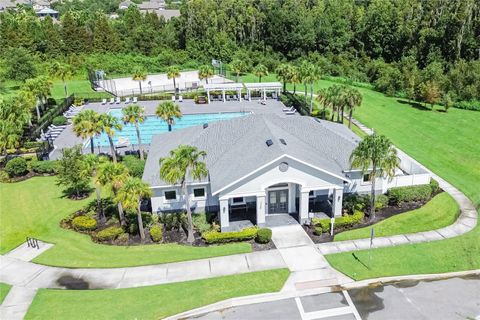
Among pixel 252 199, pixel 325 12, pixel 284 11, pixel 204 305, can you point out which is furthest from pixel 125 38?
pixel 204 305

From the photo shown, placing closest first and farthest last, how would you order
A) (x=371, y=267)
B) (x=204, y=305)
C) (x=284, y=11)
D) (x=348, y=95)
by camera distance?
(x=204, y=305)
(x=371, y=267)
(x=348, y=95)
(x=284, y=11)

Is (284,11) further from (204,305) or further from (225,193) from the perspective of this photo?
(204,305)

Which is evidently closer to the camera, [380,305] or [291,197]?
[380,305]

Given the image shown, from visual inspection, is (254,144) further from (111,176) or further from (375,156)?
(111,176)

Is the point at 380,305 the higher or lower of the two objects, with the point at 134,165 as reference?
lower

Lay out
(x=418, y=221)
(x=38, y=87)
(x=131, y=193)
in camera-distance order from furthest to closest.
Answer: (x=38, y=87), (x=418, y=221), (x=131, y=193)

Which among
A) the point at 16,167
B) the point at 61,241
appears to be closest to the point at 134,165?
the point at 61,241

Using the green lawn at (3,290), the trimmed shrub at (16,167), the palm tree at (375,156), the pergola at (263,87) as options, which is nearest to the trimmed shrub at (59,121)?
the trimmed shrub at (16,167)
